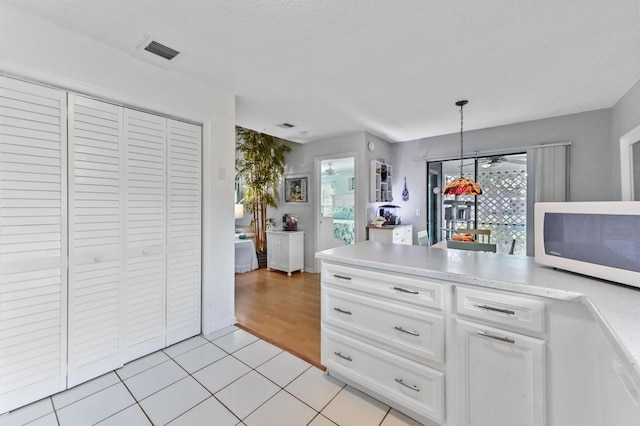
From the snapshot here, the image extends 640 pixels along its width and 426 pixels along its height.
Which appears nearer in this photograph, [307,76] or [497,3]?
[497,3]

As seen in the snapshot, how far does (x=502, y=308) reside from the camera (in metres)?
1.19

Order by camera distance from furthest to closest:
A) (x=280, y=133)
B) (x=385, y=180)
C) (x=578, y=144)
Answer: (x=385, y=180) < (x=280, y=133) < (x=578, y=144)

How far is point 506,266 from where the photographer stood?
1454mm

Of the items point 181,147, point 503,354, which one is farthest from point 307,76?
point 503,354

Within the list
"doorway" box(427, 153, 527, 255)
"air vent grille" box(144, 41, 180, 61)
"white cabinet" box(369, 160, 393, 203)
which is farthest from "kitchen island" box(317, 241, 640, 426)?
"doorway" box(427, 153, 527, 255)

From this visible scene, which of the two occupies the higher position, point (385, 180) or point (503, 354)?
point (385, 180)

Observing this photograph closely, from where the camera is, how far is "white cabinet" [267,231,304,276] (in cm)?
455

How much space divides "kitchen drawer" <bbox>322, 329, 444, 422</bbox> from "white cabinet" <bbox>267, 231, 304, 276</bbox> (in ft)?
9.07

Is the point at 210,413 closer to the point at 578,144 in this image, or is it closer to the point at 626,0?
the point at 626,0

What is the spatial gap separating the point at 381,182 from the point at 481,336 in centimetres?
353

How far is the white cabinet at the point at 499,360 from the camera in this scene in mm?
1125

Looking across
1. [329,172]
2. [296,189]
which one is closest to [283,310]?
[296,189]

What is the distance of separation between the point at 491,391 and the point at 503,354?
0.20 metres

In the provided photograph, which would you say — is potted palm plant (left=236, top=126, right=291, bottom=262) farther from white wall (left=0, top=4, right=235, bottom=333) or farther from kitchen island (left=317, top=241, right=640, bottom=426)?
kitchen island (left=317, top=241, right=640, bottom=426)
